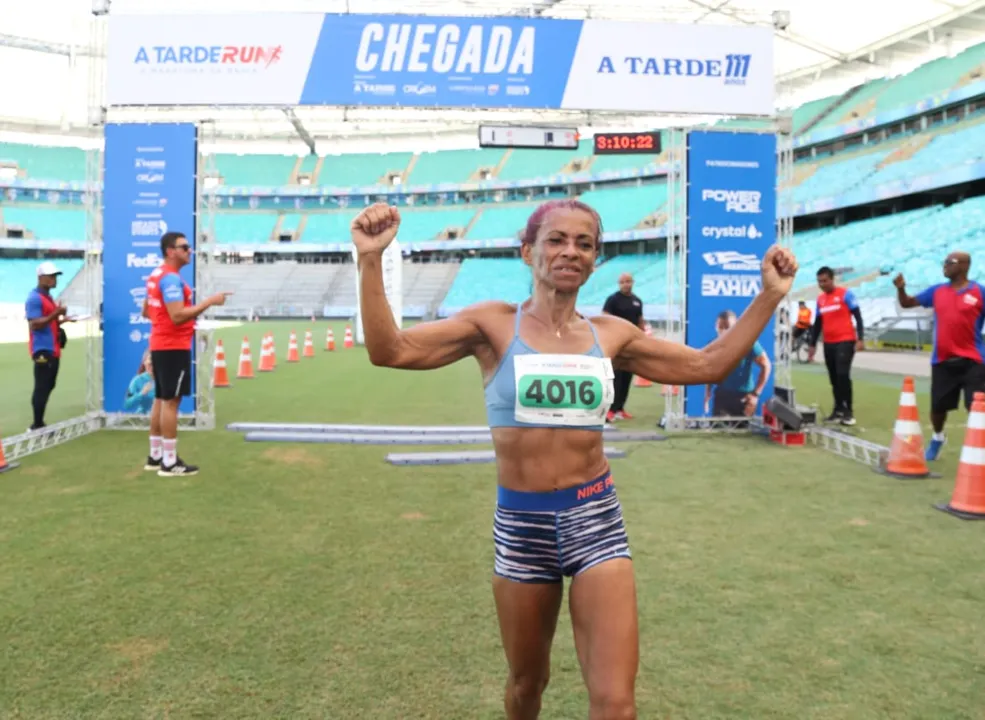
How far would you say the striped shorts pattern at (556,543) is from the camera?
2.37 m

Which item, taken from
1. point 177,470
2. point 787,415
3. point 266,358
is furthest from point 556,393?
point 266,358

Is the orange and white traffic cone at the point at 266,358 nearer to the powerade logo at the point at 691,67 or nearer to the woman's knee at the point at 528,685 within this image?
the powerade logo at the point at 691,67

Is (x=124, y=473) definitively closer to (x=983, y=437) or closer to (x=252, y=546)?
(x=252, y=546)

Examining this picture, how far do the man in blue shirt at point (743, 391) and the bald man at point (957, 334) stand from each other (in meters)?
2.81

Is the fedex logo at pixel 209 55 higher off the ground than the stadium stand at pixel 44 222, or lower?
lower

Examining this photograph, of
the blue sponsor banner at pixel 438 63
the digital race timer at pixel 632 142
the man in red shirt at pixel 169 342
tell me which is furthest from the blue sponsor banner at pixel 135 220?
the digital race timer at pixel 632 142

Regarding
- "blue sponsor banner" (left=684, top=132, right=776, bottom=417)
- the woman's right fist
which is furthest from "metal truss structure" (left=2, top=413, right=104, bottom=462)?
"blue sponsor banner" (left=684, top=132, right=776, bottom=417)

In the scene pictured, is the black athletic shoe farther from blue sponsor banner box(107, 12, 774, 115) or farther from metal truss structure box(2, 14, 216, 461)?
blue sponsor banner box(107, 12, 774, 115)

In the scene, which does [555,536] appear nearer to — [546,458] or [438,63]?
[546,458]

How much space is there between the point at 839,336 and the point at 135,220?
9433mm

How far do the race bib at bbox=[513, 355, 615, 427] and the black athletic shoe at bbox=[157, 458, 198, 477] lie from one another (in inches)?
225

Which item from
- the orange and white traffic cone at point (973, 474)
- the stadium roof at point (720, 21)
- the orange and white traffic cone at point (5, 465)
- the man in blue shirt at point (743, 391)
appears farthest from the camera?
the stadium roof at point (720, 21)

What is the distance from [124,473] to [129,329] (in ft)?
10.6

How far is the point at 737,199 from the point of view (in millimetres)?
10258
